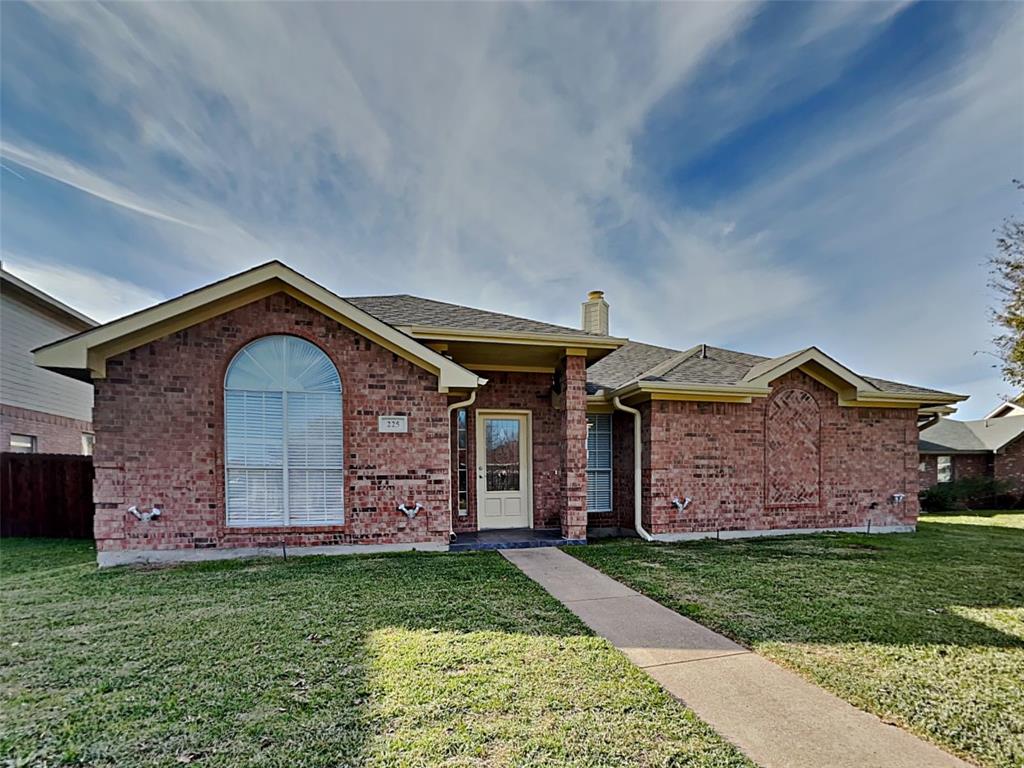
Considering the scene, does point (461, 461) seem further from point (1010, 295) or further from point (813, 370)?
point (1010, 295)

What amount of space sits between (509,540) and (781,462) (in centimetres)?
570

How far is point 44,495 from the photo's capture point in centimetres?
1007

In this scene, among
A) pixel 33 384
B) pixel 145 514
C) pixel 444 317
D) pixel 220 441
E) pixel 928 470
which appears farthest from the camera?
pixel 928 470


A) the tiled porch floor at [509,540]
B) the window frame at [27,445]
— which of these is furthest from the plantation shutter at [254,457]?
the window frame at [27,445]

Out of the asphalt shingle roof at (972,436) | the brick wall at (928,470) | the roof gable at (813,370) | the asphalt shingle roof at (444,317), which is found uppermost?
the asphalt shingle roof at (444,317)

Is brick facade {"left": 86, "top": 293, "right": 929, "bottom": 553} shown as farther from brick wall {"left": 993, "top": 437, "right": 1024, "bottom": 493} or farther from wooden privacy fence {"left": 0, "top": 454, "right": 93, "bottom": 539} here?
brick wall {"left": 993, "top": 437, "right": 1024, "bottom": 493}

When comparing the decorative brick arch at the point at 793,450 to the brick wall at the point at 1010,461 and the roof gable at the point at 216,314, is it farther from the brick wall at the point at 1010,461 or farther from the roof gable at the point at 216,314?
the brick wall at the point at 1010,461

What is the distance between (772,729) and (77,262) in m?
12.1

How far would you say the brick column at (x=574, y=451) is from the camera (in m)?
8.52

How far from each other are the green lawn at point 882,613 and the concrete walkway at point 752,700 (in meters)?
0.20

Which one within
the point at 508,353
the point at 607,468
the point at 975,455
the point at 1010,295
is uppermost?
the point at 1010,295

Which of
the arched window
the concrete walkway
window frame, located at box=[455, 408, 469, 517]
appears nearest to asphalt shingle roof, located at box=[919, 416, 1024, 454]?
window frame, located at box=[455, 408, 469, 517]

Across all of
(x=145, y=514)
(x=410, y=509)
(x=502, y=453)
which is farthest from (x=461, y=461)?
(x=145, y=514)

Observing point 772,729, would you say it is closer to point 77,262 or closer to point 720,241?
point 720,241
